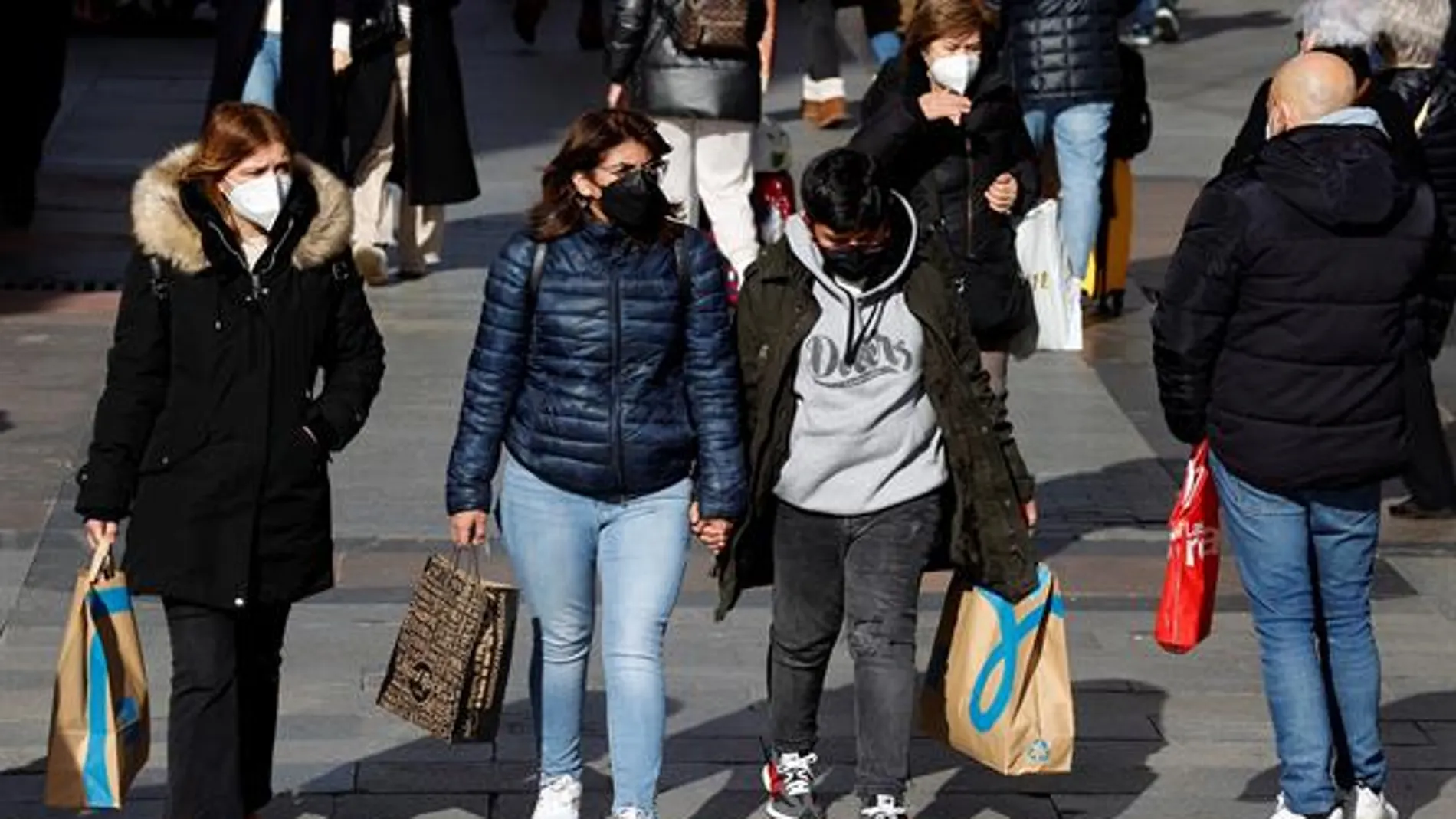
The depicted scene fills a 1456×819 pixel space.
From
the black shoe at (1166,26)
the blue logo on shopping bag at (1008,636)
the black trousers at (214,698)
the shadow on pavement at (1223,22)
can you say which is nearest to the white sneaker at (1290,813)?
the blue logo on shopping bag at (1008,636)

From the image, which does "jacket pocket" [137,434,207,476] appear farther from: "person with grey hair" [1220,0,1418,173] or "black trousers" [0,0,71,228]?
"black trousers" [0,0,71,228]

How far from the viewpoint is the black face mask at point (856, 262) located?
687 cm

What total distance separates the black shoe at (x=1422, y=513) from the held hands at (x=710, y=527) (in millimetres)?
4062

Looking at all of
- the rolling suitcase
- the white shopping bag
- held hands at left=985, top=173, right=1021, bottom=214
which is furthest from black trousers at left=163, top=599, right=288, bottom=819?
the rolling suitcase

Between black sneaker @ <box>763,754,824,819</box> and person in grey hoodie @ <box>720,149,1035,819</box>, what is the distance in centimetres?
22

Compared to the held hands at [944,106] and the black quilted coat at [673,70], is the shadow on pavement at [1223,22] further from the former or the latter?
the held hands at [944,106]

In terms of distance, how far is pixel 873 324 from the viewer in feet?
22.7

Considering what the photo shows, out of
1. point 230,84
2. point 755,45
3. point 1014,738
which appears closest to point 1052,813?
point 1014,738

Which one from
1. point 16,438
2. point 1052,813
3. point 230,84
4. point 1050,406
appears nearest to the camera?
point 1052,813

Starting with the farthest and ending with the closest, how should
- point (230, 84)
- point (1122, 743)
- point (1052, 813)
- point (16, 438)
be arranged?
point (230, 84), point (16, 438), point (1122, 743), point (1052, 813)

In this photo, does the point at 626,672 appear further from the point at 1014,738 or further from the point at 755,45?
the point at 755,45

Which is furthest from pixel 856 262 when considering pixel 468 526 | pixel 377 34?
pixel 377 34

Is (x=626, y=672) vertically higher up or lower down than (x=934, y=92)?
lower down

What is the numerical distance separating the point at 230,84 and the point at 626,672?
6.74 meters
